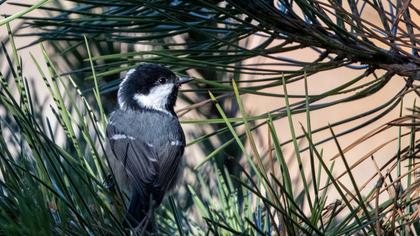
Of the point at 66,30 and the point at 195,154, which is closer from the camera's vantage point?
the point at 66,30

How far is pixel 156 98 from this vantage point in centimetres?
219

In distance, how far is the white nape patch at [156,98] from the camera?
2.14 meters

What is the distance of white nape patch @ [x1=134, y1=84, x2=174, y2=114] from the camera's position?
84.2 inches

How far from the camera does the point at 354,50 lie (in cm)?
109

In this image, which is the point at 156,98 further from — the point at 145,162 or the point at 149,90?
the point at 145,162

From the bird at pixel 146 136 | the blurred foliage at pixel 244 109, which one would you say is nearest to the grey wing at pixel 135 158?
the bird at pixel 146 136

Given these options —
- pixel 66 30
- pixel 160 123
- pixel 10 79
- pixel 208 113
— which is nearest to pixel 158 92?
pixel 160 123

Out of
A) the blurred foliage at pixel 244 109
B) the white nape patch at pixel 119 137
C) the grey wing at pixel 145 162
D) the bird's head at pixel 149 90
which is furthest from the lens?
the bird's head at pixel 149 90

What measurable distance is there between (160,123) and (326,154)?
586 mm

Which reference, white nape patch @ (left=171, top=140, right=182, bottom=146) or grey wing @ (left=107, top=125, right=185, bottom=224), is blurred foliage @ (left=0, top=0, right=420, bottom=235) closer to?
grey wing @ (left=107, top=125, right=185, bottom=224)

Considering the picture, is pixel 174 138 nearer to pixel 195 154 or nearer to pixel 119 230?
pixel 195 154

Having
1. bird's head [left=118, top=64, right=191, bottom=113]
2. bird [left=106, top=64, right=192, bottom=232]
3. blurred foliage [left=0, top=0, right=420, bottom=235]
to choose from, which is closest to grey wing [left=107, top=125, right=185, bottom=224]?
bird [left=106, top=64, right=192, bottom=232]

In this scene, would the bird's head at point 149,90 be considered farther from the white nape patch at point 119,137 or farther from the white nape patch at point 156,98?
the white nape patch at point 119,137

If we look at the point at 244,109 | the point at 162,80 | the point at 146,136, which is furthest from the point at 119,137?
the point at 244,109
